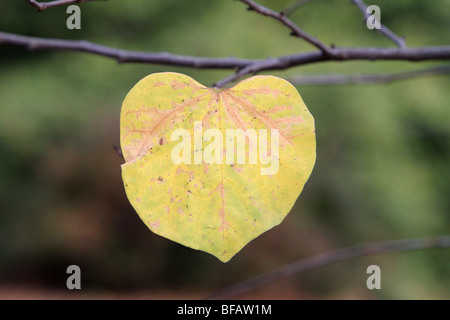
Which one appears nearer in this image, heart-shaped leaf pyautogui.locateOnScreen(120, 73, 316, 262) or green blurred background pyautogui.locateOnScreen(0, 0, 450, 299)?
heart-shaped leaf pyautogui.locateOnScreen(120, 73, 316, 262)

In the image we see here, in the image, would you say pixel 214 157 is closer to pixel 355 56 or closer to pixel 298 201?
pixel 355 56

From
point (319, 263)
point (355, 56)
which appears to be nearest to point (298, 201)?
point (319, 263)

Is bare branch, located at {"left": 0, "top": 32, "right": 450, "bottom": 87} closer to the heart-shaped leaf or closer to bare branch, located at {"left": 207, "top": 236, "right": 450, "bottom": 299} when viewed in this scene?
the heart-shaped leaf

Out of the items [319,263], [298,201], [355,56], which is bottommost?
[319,263]

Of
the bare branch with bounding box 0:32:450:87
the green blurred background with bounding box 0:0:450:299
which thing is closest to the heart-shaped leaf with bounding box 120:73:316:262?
the bare branch with bounding box 0:32:450:87

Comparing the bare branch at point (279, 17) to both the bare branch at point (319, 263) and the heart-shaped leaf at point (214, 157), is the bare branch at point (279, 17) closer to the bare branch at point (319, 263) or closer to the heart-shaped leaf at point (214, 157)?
the heart-shaped leaf at point (214, 157)

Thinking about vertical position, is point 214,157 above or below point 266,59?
below
